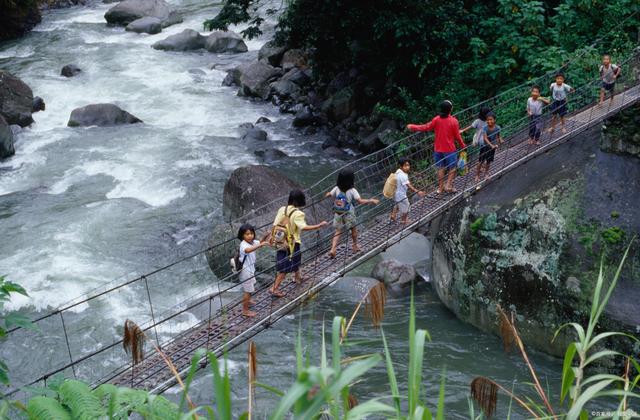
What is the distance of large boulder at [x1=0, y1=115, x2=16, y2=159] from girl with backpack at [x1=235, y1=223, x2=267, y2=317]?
33.4 ft

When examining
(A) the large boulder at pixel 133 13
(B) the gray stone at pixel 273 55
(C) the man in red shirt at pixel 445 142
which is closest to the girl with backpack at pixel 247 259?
(C) the man in red shirt at pixel 445 142

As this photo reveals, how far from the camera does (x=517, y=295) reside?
31.3ft

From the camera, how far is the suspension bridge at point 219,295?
7.98 m

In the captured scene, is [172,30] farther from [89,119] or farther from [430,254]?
[430,254]

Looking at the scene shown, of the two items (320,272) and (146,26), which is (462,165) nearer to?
(320,272)

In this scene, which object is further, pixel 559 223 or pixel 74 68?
pixel 74 68

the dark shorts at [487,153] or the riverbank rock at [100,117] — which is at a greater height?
the dark shorts at [487,153]

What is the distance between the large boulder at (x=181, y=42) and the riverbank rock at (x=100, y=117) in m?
5.79

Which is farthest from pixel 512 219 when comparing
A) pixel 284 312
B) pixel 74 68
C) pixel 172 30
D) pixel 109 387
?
pixel 172 30

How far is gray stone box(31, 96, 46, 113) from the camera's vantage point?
19.0m

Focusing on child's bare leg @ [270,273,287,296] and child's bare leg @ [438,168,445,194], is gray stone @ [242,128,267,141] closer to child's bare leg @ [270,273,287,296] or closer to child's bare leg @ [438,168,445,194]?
child's bare leg @ [438,168,445,194]

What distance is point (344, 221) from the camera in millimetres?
8930

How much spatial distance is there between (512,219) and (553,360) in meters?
1.77

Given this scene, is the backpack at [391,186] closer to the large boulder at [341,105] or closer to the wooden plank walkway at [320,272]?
the wooden plank walkway at [320,272]
